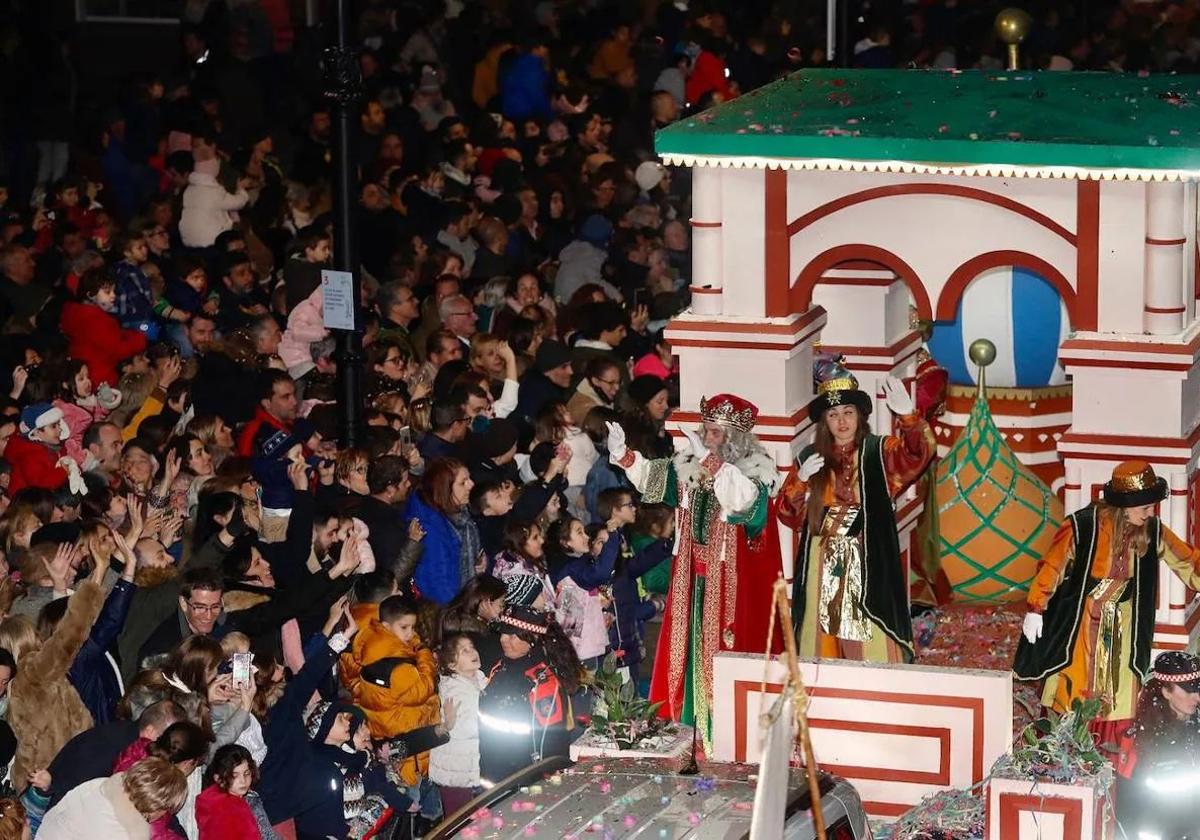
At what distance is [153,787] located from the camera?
10.1m

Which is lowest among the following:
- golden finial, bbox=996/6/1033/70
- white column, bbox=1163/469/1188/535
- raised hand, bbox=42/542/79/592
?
raised hand, bbox=42/542/79/592

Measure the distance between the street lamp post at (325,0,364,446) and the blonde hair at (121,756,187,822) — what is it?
4.74 m

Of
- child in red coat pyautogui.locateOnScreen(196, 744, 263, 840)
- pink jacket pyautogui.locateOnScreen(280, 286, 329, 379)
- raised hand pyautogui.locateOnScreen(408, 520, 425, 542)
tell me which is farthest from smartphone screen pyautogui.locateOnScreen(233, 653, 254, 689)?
pink jacket pyautogui.locateOnScreen(280, 286, 329, 379)

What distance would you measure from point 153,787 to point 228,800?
48 centimetres

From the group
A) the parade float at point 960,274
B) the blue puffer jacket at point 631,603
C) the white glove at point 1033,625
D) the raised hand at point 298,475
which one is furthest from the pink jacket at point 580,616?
the white glove at point 1033,625

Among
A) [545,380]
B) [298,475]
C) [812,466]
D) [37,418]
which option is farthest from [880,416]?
[37,418]

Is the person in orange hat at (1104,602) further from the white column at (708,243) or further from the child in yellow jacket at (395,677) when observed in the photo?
the child in yellow jacket at (395,677)

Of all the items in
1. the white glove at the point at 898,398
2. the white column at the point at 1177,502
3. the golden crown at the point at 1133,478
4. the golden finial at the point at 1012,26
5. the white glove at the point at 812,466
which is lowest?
the white column at the point at 1177,502

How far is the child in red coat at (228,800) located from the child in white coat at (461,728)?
1670 mm

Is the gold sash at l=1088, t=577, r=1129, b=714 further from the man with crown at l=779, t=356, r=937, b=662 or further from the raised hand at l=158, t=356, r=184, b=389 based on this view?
the raised hand at l=158, t=356, r=184, b=389

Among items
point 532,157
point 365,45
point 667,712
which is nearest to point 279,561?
point 667,712

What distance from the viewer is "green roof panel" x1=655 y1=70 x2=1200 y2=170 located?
12281mm

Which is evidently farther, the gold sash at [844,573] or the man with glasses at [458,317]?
the man with glasses at [458,317]

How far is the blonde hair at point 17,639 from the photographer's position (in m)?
11.7
